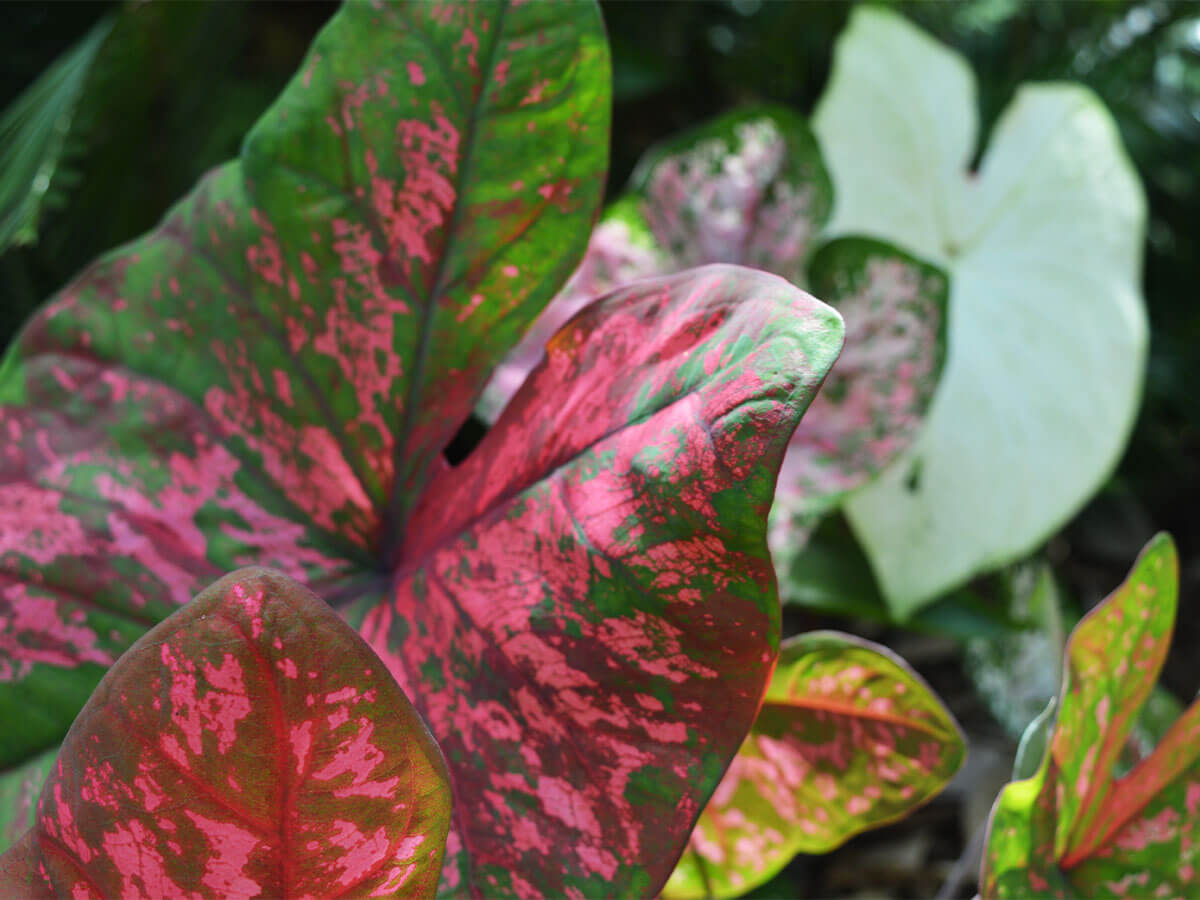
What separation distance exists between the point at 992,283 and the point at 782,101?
0.97 ft

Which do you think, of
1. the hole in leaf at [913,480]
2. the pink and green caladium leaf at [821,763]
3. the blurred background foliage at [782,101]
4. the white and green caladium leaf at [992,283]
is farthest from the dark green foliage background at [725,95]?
the pink and green caladium leaf at [821,763]

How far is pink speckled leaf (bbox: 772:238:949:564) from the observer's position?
21.8 inches

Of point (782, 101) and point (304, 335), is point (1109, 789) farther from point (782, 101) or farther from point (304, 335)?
point (782, 101)

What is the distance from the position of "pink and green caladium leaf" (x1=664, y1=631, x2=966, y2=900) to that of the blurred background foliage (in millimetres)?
199

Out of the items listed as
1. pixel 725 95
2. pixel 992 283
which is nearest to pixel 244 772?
pixel 992 283

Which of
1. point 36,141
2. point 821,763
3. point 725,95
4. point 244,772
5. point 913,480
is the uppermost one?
point 36,141

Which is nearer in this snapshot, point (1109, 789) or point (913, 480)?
point (1109, 789)


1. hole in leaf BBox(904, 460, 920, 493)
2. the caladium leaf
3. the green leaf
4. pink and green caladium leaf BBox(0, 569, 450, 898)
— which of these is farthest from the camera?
hole in leaf BBox(904, 460, 920, 493)

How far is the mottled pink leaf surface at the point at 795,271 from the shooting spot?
1.83ft

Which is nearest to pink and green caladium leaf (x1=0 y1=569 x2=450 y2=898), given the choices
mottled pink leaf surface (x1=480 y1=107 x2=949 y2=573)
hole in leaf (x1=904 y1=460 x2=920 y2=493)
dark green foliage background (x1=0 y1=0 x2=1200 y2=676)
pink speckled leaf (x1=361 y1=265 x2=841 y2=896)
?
pink speckled leaf (x1=361 y1=265 x2=841 y2=896)

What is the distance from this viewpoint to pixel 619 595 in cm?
28

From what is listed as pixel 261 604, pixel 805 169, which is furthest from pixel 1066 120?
pixel 261 604

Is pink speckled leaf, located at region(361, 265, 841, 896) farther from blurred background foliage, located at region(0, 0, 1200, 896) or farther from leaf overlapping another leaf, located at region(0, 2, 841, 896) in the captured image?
blurred background foliage, located at region(0, 0, 1200, 896)

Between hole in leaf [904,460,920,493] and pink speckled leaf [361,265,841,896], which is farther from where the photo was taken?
hole in leaf [904,460,920,493]
